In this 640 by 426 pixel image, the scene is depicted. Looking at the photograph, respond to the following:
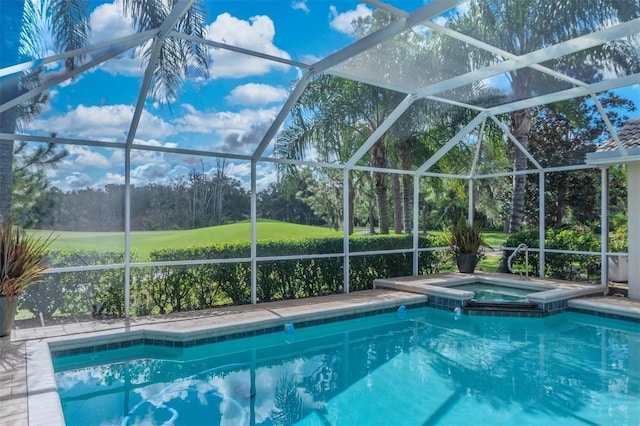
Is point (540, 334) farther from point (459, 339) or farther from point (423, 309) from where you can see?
point (423, 309)

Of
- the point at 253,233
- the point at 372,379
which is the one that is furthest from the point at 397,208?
the point at 372,379

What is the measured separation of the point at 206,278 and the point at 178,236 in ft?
3.38

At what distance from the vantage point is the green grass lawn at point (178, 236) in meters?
7.36

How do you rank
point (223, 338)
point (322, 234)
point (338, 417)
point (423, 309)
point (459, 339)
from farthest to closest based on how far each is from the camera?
1. point (322, 234)
2. point (423, 309)
3. point (459, 339)
4. point (223, 338)
5. point (338, 417)

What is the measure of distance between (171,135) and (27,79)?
7.39 ft

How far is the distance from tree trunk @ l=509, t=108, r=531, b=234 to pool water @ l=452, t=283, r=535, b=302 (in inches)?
142

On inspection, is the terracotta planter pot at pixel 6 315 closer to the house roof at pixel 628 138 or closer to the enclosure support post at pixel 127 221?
the enclosure support post at pixel 127 221

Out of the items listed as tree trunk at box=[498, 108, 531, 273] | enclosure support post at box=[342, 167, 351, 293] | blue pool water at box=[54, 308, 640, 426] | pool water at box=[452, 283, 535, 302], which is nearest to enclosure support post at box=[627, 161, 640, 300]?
blue pool water at box=[54, 308, 640, 426]

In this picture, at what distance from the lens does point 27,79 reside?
6.23 meters

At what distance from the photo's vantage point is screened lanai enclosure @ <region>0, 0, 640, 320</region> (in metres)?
6.22

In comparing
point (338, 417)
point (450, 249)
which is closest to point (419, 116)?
point (450, 249)

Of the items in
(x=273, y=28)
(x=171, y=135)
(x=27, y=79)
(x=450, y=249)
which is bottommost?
(x=450, y=249)

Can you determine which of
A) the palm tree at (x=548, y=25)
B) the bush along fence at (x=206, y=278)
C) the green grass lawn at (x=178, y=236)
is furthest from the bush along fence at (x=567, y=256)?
the green grass lawn at (x=178, y=236)

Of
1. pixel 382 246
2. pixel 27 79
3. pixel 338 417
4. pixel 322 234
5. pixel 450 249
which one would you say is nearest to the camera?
pixel 338 417
